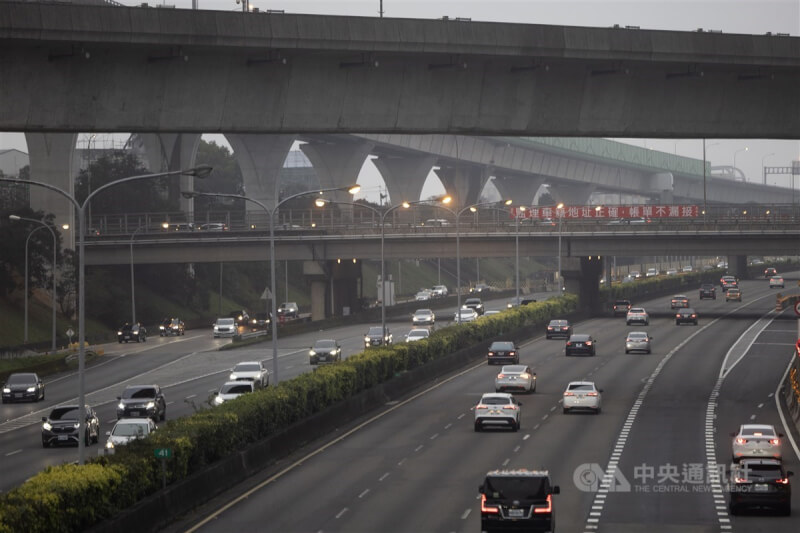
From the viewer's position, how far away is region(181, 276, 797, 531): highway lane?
27.9 meters

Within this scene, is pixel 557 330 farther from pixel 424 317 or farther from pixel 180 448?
pixel 180 448

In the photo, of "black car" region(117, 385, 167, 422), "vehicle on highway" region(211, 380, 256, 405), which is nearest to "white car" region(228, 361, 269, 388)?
"vehicle on highway" region(211, 380, 256, 405)

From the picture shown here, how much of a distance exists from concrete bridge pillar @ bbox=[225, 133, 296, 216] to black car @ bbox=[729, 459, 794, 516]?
86.8 m

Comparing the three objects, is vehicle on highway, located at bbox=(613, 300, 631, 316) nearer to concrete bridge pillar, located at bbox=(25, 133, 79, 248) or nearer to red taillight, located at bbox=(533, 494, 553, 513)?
concrete bridge pillar, located at bbox=(25, 133, 79, 248)

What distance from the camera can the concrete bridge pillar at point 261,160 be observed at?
112625mm

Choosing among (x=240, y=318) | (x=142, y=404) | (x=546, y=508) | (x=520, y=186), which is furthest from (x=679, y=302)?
(x=546, y=508)

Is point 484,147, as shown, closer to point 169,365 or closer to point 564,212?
point 564,212

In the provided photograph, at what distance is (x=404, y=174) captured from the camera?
149 meters

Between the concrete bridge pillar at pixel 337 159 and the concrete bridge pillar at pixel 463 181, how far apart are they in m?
38.4

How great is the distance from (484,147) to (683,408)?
375ft

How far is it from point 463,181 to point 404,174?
20.7 m

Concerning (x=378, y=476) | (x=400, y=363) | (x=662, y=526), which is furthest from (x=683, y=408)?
(x=662, y=526)

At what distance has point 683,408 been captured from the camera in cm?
4978

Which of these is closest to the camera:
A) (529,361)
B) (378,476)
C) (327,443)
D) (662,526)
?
(662,526)
